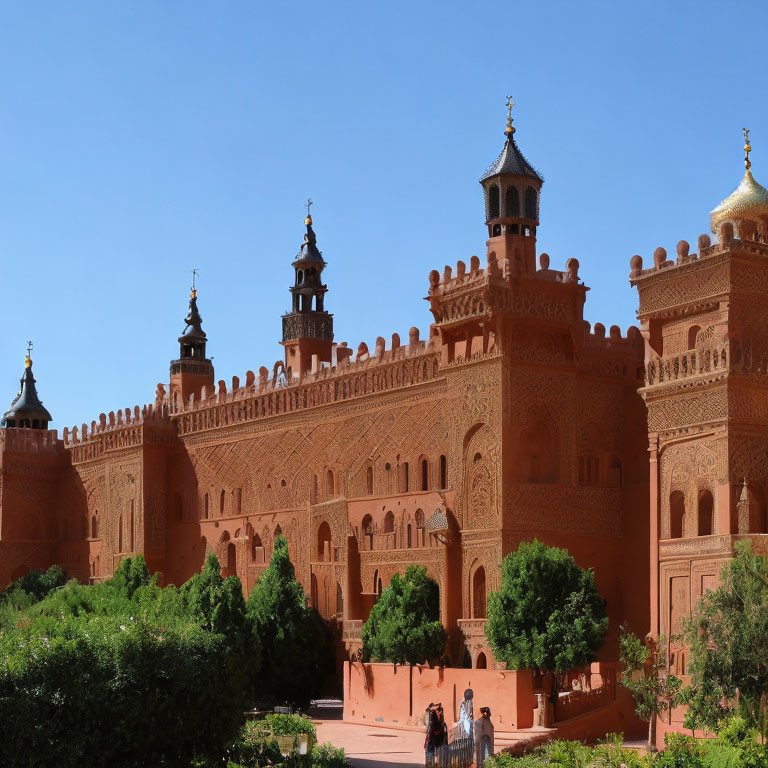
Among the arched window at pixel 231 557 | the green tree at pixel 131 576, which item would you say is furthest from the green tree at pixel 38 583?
the arched window at pixel 231 557

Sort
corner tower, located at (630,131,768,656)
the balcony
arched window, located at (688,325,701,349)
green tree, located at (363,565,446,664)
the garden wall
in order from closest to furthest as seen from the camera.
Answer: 1. the balcony
2. corner tower, located at (630,131,768,656)
3. the garden wall
4. arched window, located at (688,325,701,349)
5. green tree, located at (363,565,446,664)

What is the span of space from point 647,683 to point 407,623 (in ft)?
27.2

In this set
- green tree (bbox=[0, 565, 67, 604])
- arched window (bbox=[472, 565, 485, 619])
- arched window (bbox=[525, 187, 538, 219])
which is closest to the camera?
arched window (bbox=[472, 565, 485, 619])

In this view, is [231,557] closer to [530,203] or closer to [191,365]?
[191,365]

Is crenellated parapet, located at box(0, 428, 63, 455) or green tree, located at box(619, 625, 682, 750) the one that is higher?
crenellated parapet, located at box(0, 428, 63, 455)

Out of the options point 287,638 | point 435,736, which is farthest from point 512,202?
point 435,736

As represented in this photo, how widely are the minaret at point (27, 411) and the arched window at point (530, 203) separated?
27.3 m

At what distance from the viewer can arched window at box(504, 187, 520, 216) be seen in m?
36.0

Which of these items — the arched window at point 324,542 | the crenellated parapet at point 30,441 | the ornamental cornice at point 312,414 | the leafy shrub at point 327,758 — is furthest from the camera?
the crenellated parapet at point 30,441

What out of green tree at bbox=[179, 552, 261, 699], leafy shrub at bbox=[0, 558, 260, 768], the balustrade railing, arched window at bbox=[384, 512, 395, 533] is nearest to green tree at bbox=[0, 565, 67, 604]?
green tree at bbox=[179, 552, 261, 699]

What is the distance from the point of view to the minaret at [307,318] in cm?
4950

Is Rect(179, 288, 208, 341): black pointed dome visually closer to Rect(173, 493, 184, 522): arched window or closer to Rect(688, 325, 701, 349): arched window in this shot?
Rect(173, 493, 184, 522): arched window

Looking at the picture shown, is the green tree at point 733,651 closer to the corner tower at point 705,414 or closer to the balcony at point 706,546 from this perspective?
the balcony at point 706,546

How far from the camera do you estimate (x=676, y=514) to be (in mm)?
31812
